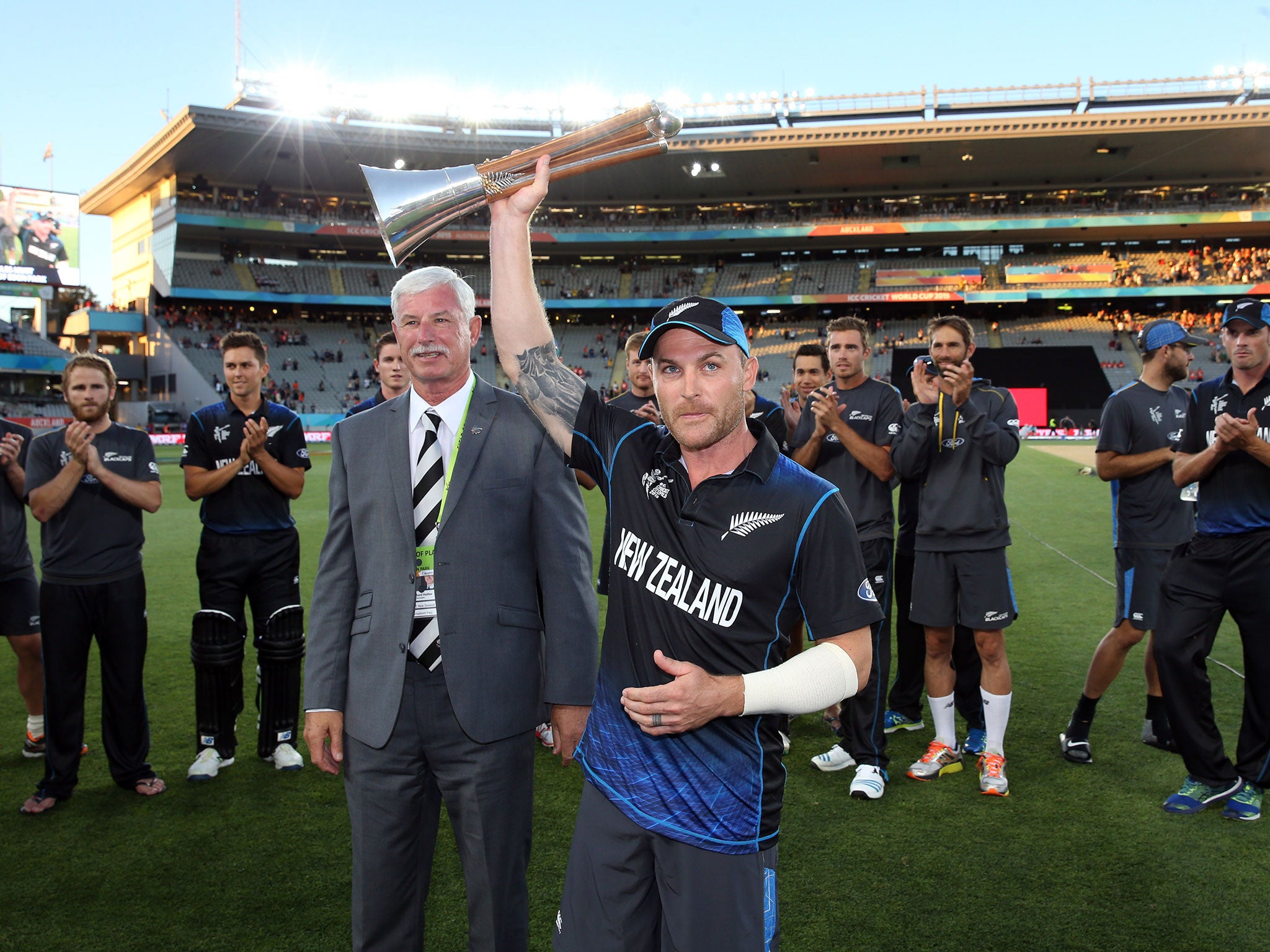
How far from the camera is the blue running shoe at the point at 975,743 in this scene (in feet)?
17.3

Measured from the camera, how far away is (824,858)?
3.98 metres

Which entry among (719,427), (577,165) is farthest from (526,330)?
(719,427)

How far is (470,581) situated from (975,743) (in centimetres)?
391

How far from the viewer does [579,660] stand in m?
2.74

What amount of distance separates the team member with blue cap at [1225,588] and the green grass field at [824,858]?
26 centimetres

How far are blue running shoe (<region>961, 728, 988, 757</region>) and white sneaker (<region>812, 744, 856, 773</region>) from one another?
0.74m

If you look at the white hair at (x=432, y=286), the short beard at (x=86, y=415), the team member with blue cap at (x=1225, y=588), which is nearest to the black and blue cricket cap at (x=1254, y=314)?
the team member with blue cap at (x=1225, y=588)

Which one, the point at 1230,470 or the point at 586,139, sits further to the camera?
the point at 1230,470

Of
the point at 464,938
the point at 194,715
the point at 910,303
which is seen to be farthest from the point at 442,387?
the point at 910,303

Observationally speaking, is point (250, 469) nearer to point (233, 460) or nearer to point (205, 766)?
point (233, 460)

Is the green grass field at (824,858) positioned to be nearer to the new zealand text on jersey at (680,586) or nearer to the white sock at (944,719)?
the white sock at (944,719)

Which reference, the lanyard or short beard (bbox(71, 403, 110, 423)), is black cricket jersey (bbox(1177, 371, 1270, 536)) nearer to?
the lanyard

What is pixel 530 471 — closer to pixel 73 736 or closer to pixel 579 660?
pixel 579 660

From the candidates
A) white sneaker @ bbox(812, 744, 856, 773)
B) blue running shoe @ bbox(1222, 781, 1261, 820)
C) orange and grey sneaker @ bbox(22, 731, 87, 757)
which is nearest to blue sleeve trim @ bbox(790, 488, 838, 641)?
white sneaker @ bbox(812, 744, 856, 773)
